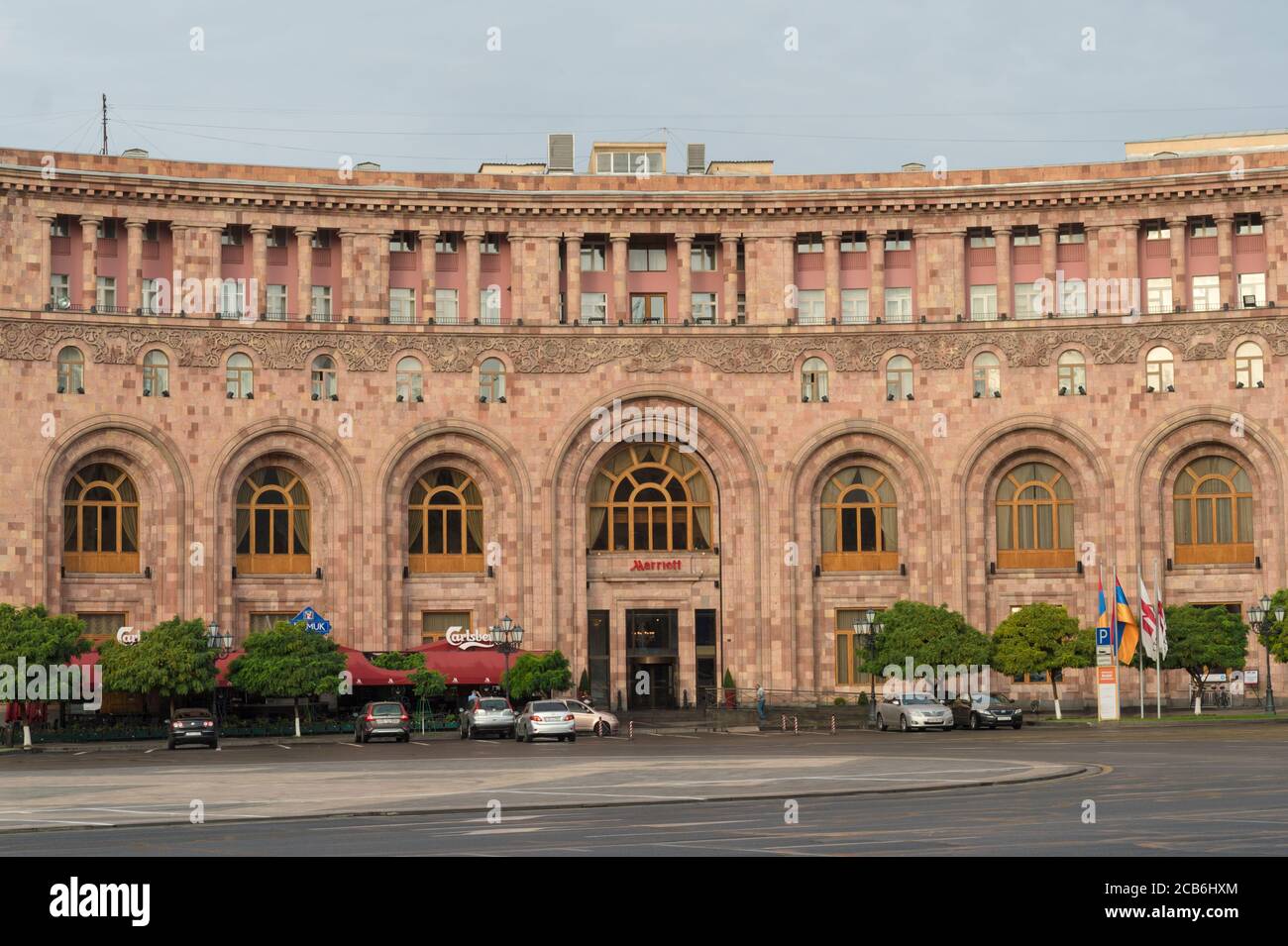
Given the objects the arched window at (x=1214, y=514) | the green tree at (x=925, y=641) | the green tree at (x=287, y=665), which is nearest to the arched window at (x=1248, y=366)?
the arched window at (x=1214, y=514)

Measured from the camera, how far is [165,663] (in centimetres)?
5931

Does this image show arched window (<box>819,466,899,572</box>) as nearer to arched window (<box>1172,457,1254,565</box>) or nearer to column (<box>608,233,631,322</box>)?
column (<box>608,233,631,322</box>)

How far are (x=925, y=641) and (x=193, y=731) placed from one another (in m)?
25.9

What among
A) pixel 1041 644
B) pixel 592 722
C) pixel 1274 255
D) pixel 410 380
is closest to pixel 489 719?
pixel 592 722

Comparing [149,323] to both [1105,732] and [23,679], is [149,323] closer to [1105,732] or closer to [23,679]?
[23,679]

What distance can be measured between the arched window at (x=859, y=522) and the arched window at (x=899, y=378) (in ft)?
10.7

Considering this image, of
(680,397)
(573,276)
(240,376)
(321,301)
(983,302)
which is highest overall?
(573,276)

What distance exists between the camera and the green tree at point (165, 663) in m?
59.1

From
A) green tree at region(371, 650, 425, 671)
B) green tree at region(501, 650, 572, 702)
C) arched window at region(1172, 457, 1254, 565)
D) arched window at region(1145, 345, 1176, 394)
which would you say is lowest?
green tree at region(501, 650, 572, 702)

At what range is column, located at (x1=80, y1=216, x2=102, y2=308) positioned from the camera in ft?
227

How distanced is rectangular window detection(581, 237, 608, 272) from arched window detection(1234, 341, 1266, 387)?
2564 cm

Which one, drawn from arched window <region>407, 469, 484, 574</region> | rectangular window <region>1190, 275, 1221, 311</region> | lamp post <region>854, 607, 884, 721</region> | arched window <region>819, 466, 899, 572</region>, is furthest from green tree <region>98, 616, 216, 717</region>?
rectangular window <region>1190, 275, 1221, 311</region>

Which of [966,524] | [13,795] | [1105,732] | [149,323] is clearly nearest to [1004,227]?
[966,524]

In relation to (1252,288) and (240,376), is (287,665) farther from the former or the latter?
(1252,288)
